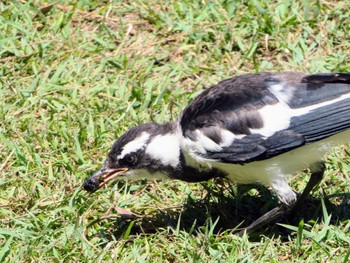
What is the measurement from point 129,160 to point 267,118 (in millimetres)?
1033

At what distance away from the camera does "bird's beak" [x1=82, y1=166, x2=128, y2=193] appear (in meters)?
6.54

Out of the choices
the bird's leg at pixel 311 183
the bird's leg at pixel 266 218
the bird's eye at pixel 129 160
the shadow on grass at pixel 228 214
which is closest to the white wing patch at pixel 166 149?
the bird's eye at pixel 129 160

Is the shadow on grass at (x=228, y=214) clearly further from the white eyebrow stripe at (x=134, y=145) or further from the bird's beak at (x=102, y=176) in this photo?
the white eyebrow stripe at (x=134, y=145)

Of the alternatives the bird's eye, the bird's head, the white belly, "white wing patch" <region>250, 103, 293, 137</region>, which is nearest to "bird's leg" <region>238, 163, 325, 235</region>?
the white belly

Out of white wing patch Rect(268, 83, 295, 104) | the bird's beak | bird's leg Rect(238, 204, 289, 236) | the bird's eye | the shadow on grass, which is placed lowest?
the shadow on grass

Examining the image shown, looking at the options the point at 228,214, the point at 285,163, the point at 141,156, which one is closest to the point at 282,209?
the point at 285,163

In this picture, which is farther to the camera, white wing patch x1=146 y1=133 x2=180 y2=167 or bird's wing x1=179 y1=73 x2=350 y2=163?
white wing patch x1=146 y1=133 x2=180 y2=167

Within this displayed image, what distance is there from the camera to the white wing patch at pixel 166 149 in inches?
255

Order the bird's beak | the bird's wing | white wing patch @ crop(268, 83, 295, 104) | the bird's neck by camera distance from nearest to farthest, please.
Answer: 1. the bird's wing
2. white wing patch @ crop(268, 83, 295, 104)
3. the bird's neck
4. the bird's beak

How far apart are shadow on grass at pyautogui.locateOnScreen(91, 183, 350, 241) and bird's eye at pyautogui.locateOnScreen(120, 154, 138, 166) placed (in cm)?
46

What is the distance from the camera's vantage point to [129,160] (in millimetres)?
6508

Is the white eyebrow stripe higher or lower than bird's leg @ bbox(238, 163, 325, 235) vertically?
higher

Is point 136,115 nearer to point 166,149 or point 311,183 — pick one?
point 166,149

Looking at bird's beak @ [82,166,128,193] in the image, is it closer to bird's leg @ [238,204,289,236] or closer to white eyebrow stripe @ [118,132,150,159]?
white eyebrow stripe @ [118,132,150,159]
